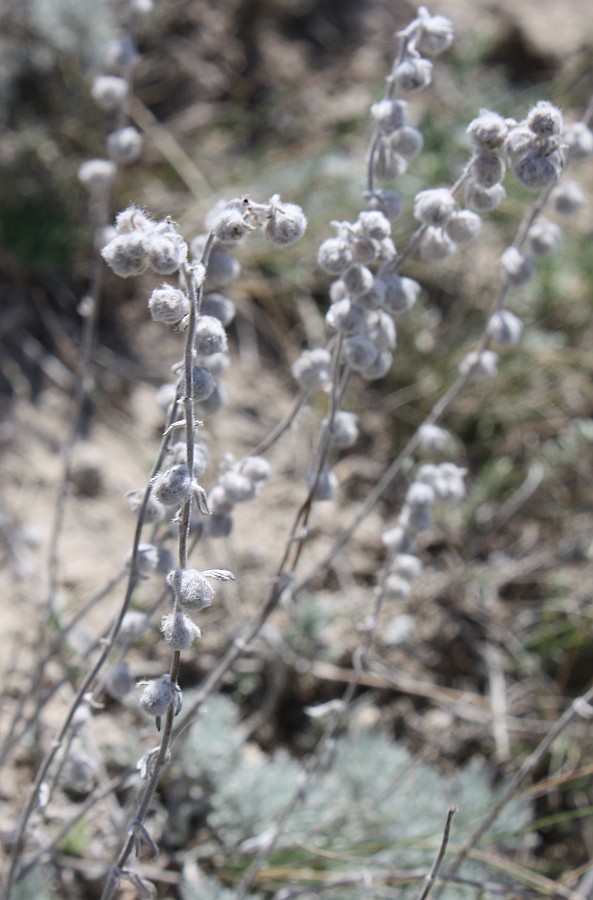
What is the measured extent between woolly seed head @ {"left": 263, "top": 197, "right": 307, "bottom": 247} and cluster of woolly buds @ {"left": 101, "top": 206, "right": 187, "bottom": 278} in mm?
136

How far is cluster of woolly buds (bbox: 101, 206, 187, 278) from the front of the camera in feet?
3.68

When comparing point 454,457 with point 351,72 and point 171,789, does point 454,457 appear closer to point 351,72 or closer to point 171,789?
point 171,789

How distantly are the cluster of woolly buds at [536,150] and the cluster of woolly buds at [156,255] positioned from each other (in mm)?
502

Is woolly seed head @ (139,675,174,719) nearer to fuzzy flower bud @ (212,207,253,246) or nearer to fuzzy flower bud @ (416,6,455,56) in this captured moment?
fuzzy flower bud @ (212,207,253,246)

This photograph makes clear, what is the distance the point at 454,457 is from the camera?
10.6ft

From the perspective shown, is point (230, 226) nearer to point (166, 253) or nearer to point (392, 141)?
point (166, 253)

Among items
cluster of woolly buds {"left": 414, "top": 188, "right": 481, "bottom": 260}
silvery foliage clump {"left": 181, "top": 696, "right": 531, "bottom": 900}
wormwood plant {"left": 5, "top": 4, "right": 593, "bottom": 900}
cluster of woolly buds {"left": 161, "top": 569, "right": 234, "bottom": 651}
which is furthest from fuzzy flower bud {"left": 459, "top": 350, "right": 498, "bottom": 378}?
silvery foliage clump {"left": 181, "top": 696, "right": 531, "bottom": 900}

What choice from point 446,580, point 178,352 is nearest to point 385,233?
point 446,580

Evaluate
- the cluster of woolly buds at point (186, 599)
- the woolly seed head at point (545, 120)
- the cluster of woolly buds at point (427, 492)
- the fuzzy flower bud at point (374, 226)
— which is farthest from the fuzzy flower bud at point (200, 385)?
the cluster of woolly buds at point (427, 492)

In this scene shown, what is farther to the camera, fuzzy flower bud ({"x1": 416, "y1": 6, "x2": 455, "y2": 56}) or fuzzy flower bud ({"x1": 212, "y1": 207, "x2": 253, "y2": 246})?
fuzzy flower bud ({"x1": 416, "y1": 6, "x2": 455, "y2": 56})

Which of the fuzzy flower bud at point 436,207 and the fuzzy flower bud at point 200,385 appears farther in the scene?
the fuzzy flower bud at point 436,207

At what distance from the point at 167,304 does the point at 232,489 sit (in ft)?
1.49

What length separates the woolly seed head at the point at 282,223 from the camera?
4.06 ft

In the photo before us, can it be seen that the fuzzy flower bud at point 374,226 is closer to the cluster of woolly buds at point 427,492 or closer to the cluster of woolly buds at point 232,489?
the cluster of woolly buds at point 232,489
